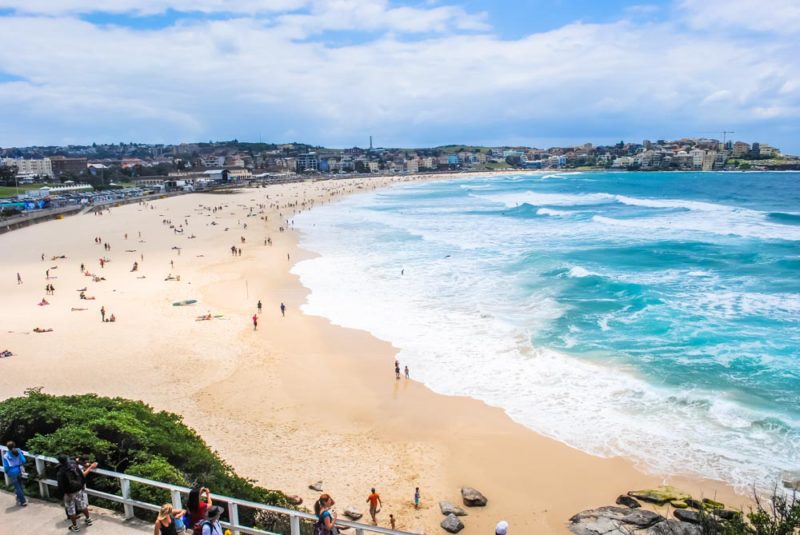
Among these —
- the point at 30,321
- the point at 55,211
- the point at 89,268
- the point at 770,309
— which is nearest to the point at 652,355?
the point at 770,309

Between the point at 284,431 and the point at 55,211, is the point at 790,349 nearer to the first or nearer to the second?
the point at 284,431

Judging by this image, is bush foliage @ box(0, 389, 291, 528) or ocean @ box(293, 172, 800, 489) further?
ocean @ box(293, 172, 800, 489)

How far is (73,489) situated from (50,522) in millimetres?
733

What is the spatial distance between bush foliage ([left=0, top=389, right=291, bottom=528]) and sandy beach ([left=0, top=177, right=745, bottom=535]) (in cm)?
302

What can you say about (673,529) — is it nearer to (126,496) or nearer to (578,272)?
(126,496)

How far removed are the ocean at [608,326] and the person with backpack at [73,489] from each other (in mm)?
10239

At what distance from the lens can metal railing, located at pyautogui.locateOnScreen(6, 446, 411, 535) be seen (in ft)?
19.2

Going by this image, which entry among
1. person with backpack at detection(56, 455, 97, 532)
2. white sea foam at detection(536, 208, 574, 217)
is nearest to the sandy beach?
person with backpack at detection(56, 455, 97, 532)

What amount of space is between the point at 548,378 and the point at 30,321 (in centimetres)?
2035

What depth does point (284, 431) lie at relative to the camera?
14117 millimetres

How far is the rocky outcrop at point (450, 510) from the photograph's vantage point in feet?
35.8

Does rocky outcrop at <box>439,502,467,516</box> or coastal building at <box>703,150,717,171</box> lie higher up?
coastal building at <box>703,150,717,171</box>

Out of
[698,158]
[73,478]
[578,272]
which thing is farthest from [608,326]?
[698,158]

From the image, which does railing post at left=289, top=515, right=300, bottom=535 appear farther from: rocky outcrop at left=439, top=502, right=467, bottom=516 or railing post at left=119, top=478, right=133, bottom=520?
rocky outcrop at left=439, top=502, right=467, bottom=516
